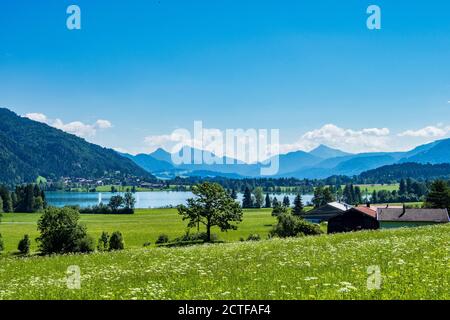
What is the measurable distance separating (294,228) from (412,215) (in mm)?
36655

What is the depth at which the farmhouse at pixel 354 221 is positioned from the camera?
10188 centimetres

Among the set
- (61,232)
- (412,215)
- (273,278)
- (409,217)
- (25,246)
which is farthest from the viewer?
(412,215)

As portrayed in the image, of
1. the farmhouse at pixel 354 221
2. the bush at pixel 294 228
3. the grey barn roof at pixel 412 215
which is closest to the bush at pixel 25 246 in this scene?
the bush at pixel 294 228

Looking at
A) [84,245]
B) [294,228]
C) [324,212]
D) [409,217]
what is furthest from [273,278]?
[324,212]

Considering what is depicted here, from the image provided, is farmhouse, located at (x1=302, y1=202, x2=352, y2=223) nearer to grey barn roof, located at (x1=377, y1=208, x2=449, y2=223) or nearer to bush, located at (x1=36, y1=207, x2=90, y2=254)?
grey barn roof, located at (x1=377, y1=208, x2=449, y2=223)

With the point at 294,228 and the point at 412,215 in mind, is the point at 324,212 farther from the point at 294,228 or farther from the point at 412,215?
the point at 294,228

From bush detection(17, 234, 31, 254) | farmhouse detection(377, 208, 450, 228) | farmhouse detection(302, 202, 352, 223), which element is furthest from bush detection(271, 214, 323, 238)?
farmhouse detection(302, 202, 352, 223)

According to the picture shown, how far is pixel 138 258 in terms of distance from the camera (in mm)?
23797

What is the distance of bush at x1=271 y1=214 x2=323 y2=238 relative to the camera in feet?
252

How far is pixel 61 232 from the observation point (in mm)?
65312
